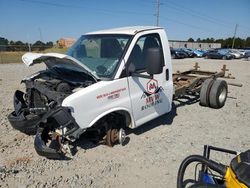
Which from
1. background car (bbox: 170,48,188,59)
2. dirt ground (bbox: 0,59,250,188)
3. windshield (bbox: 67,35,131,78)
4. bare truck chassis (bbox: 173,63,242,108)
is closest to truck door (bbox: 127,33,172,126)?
windshield (bbox: 67,35,131,78)

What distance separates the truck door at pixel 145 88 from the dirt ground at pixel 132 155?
0.59m

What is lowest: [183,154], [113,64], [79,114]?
[183,154]

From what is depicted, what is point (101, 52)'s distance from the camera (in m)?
5.02

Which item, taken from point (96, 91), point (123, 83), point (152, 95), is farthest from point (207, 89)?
point (96, 91)

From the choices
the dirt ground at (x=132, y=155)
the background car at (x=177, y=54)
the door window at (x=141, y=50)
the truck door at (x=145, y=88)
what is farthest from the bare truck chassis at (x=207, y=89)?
the background car at (x=177, y=54)

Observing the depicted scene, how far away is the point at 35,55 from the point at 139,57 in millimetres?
1916

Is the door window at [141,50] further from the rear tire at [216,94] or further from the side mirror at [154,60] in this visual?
the rear tire at [216,94]

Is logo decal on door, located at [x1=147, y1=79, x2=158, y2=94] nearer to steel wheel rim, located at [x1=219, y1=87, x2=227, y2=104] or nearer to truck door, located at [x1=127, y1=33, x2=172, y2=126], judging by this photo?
truck door, located at [x1=127, y1=33, x2=172, y2=126]

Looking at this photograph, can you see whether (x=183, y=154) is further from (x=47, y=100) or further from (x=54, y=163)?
(x=47, y=100)

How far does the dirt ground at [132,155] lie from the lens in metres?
3.89

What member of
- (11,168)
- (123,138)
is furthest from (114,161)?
(11,168)

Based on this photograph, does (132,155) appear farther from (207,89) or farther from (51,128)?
(207,89)

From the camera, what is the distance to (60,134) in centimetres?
397

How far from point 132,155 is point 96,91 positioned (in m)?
1.38
